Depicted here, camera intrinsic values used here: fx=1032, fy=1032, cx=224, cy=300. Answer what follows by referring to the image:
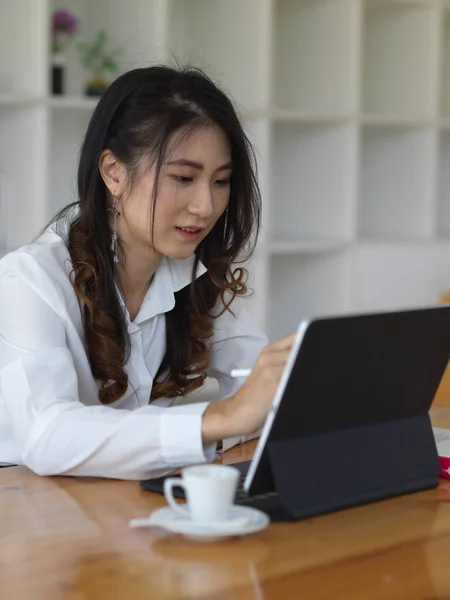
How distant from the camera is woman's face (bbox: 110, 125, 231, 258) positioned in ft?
6.31

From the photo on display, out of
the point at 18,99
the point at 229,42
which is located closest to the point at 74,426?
the point at 18,99

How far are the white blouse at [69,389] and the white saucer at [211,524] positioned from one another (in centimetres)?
25

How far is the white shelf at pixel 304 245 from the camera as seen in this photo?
3.88 meters

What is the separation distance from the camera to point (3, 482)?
5.11 feet

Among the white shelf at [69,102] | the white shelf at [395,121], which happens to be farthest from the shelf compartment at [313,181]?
the white shelf at [69,102]

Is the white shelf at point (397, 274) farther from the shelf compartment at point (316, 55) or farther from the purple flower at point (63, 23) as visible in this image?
the purple flower at point (63, 23)

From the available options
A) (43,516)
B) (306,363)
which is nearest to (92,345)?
(43,516)

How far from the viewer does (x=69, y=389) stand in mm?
1695

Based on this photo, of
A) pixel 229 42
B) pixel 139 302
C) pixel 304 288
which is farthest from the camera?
pixel 304 288

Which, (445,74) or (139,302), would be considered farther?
(445,74)

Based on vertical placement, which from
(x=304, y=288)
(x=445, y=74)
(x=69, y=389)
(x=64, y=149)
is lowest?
(x=304, y=288)

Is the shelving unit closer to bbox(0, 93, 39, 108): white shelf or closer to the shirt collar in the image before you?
bbox(0, 93, 39, 108): white shelf

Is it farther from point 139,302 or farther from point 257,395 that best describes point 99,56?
point 257,395

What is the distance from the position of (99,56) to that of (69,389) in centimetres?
220
